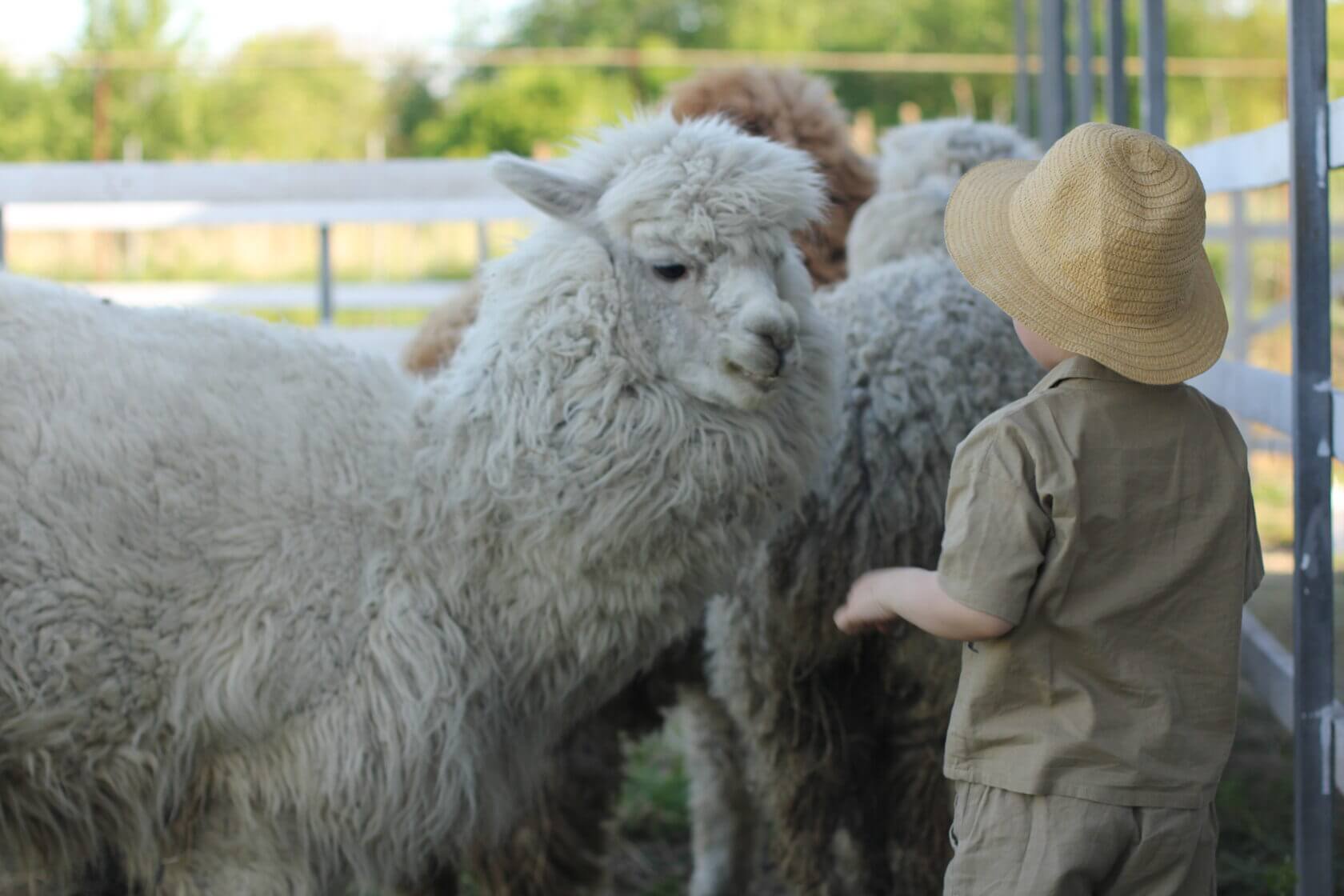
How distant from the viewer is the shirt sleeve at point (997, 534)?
173 centimetres

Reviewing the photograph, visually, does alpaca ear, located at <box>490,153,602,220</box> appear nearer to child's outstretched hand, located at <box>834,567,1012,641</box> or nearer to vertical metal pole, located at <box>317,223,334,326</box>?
child's outstretched hand, located at <box>834,567,1012,641</box>

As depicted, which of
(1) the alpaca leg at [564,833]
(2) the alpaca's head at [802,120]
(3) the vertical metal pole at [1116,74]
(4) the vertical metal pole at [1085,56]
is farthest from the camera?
(4) the vertical metal pole at [1085,56]

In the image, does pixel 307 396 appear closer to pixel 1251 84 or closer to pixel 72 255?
pixel 72 255

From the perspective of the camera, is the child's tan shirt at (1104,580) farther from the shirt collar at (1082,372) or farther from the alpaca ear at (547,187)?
the alpaca ear at (547,187)

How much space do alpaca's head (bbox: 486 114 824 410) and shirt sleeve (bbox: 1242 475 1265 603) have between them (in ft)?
2.61

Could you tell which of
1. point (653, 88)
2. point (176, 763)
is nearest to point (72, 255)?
point (653, 88)

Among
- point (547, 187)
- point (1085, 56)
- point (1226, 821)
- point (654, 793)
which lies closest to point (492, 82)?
point (1085, 56)

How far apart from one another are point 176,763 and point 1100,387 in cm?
163

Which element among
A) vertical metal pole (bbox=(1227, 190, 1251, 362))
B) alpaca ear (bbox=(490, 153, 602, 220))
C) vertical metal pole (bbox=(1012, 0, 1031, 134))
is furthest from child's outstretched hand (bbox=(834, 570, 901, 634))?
vertical metal pole (bbox=(1227, 190, 1251, 362))

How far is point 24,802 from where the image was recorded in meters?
2.29

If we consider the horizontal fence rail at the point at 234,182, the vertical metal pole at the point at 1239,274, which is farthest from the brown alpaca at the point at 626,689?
the vertical metal pole at the point at 1239,274

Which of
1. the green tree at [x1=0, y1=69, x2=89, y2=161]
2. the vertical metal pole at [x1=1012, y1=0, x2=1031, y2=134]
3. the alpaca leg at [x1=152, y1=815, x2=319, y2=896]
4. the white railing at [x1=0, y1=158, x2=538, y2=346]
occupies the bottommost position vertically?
the alpaca leg at [x1=152, y1=815, x2=319, y2=896]

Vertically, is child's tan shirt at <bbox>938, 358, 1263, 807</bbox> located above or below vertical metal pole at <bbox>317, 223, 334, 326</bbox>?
below

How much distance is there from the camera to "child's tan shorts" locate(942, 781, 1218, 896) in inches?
69.0
